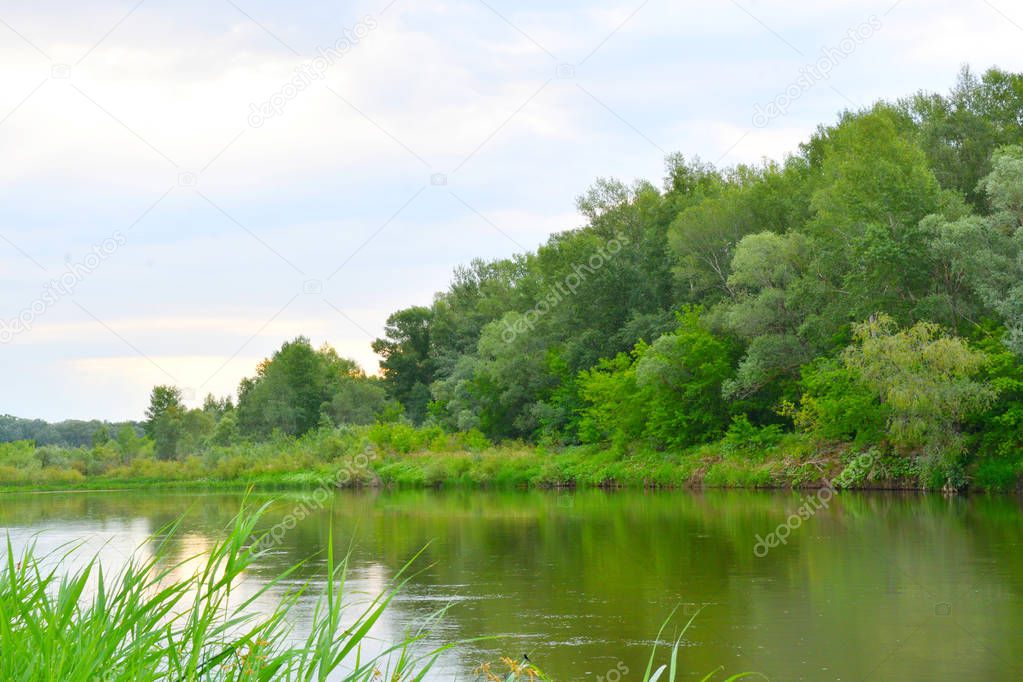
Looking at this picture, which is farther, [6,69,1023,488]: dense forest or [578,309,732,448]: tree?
[578,309,732,448]: tree

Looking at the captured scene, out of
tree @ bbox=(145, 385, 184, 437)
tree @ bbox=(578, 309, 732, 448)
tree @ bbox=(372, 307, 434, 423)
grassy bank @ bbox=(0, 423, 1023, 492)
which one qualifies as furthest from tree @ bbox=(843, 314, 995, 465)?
tree @ bbox=(145, 385, 184, 437)

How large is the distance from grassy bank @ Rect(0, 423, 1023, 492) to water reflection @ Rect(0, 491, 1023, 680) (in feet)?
8.18

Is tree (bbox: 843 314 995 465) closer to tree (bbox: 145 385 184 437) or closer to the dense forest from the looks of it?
the dense forest

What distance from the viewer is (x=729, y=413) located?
1725 inches

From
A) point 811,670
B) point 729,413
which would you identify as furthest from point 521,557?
point 729,413

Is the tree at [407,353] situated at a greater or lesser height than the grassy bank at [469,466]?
greater

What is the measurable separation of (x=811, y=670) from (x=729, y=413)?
109 ft

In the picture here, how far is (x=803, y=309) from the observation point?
4066cm

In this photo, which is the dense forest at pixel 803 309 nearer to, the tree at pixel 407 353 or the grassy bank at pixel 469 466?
the grassy bank at pixel 469 466

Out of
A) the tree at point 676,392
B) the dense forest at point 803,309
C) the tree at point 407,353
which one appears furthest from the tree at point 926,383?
the tree at point 407,353

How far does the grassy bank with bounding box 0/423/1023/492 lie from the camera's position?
3525 centimetres

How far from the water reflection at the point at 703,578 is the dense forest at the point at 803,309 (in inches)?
143

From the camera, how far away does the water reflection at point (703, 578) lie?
11.8 metres

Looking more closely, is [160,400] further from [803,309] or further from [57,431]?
[803,309]
